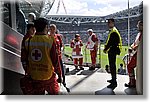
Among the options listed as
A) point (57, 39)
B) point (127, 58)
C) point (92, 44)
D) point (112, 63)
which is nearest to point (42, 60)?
point (57, 39)

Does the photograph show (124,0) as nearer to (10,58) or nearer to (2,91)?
(10,58)

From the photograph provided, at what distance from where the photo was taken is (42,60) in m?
2.86

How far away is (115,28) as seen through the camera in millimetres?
2883

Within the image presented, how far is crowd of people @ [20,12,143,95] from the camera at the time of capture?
2.86m

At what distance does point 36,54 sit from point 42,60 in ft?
0.23

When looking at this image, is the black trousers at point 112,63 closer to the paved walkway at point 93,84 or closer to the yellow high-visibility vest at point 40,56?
the paved walkway at point 93,84

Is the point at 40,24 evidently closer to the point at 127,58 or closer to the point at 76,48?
the point at 76,48

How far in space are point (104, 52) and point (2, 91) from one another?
93 centimetres

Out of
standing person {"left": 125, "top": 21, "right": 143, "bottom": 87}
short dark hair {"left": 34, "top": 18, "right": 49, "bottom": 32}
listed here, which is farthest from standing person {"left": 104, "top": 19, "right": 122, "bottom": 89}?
short dark hair {"left": 34, "top": 18, "right": 49, "bottom": 32}

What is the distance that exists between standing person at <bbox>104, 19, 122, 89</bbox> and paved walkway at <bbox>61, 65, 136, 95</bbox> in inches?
1.6

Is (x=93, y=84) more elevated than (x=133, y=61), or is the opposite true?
(x=133, y=61)

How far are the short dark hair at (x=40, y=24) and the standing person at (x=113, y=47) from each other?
1.75 ft

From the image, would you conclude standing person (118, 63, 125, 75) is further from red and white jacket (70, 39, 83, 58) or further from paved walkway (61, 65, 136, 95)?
red and white jacket (70, 39, 83, 58)

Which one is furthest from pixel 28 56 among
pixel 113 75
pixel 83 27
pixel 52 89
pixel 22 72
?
pixel 113 75
